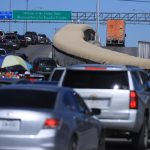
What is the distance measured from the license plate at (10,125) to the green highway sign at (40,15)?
322ft

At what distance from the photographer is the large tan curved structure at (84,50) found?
4868 centimetres

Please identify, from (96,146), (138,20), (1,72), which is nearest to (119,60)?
(1,72)

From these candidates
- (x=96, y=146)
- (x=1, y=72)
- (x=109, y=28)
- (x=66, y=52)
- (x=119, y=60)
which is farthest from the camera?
(x=109, y=28)

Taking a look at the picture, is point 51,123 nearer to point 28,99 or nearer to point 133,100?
point 28,99

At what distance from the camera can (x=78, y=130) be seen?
435 inches

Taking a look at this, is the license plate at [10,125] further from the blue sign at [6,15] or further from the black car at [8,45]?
the blue sign at [6,15]

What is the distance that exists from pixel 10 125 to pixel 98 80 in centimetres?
429

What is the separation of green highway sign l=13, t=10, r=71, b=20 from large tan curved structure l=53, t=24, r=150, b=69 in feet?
100

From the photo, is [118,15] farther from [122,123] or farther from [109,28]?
[122,123]

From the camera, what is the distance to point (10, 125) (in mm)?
10453

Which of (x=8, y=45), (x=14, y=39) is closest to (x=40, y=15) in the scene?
(x=14, y=39)

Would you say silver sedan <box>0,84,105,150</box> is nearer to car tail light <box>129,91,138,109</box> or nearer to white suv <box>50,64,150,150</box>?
white suv <box>50,64,150,150</box>

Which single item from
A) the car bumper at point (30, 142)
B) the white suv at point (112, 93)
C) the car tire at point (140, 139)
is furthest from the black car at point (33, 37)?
the car bumper at point (30, 142)

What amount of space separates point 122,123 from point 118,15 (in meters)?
114
